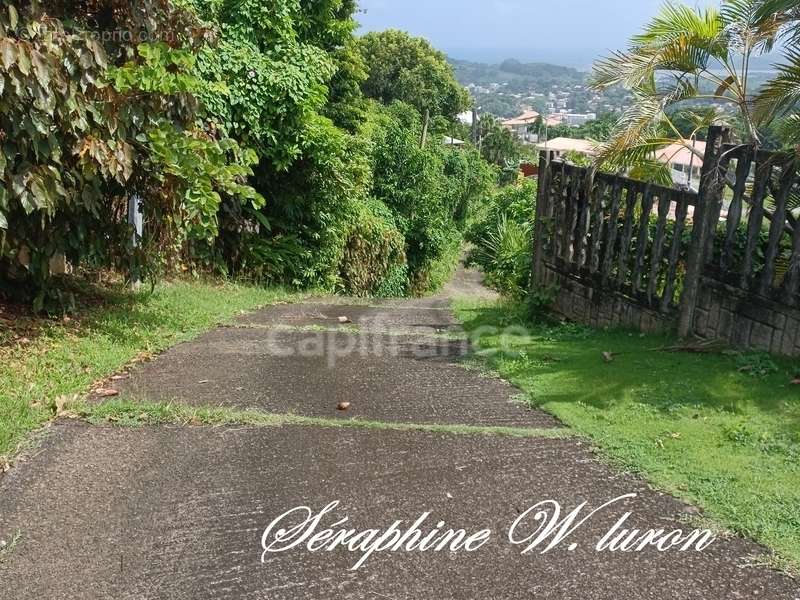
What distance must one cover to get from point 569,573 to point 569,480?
3.18 feet

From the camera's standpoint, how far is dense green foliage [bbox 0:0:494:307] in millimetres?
5703

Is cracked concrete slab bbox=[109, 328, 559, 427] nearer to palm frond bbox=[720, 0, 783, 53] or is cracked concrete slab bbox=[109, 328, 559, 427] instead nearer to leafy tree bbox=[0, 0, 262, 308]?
leafy tree bbox=[0, 0, 262, 308]

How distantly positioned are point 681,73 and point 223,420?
608 cm

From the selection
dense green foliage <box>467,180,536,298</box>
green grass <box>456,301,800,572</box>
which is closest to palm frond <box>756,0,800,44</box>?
green grass <box>456,301,800,572</box>

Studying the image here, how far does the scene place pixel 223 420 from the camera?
17.2 feet

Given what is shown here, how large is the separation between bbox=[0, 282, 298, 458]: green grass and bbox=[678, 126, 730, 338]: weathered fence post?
4713 mm

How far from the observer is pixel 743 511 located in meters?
4.02

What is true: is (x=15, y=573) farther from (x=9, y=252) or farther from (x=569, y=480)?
(x=9, y=252)

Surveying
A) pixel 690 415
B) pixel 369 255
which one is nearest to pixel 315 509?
pixel 690 415

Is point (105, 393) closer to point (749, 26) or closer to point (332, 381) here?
point (332, 381)

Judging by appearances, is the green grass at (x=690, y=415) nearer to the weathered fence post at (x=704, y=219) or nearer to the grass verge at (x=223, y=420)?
the weathered fence post at (x=704, y=219)

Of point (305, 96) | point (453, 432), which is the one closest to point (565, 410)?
point (453, 432)

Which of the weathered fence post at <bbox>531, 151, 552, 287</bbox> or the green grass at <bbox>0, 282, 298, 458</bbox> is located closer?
the green grass at <bbox>0, 282, 298, 458</bbox>

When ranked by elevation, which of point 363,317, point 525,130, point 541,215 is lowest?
point 363,317
